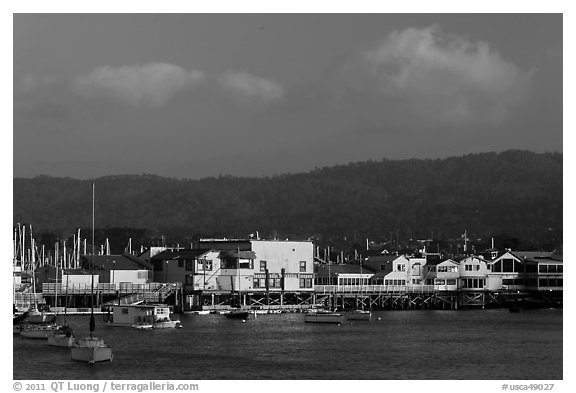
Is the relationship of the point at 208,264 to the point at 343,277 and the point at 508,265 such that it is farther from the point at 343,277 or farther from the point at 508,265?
the point at 508,265

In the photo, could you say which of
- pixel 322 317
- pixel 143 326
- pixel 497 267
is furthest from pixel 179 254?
pixel 497 267

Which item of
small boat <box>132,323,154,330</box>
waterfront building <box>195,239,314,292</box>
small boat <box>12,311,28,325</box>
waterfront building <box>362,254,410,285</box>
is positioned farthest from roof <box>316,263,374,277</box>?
small boat <box>12,311,28,325</box>

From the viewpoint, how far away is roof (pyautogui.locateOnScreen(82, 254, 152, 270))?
323 ft

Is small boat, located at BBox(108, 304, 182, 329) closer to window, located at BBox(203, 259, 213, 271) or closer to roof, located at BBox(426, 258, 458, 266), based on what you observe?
window, located at BBox(203, 259, 213, 271)

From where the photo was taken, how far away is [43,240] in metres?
161

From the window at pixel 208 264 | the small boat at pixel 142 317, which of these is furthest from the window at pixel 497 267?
the small boat at pixel 142 317

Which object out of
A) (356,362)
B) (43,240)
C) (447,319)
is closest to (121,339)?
(356,362)

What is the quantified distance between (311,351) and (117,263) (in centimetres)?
4198

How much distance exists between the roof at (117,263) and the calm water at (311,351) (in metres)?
12.6

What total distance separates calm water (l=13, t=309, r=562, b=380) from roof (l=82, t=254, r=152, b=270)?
1256 centimetres

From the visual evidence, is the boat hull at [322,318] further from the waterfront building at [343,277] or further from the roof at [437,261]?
the roof at [437,261]

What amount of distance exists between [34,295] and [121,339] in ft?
65.0

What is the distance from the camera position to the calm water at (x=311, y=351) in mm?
49812

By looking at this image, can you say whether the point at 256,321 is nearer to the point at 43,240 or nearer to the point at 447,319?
the point at 447,319
